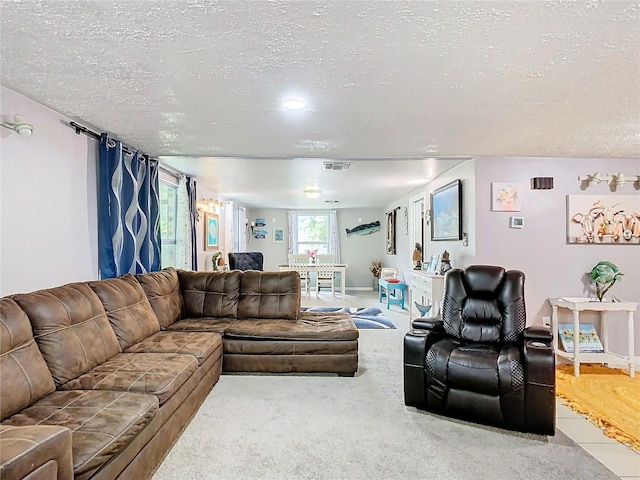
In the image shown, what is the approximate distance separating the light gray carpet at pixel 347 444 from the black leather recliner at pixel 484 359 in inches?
5.2

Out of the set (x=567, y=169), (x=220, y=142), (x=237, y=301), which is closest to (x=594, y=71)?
(x=567, y=169)

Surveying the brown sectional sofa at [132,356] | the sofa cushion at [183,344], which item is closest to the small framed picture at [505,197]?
the brown sectional sofa at [132,356]

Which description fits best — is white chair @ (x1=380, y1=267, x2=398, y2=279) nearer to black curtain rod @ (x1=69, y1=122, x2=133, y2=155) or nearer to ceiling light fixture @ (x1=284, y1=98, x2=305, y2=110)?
ceiling light fixture @ (x1=284, y1=98, x2=305, y2=110)

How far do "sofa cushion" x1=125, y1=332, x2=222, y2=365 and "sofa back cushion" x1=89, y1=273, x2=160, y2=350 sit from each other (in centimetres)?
7

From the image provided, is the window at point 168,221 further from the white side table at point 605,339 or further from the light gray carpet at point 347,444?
the white side table at point 605,339

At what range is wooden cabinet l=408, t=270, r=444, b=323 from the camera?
14.9 ft

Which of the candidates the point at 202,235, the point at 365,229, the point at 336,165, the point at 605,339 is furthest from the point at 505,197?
the point at 365,229

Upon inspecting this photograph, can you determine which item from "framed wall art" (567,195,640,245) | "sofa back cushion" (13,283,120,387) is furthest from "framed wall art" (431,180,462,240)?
"sofa back cushion" (13,283,120,387)

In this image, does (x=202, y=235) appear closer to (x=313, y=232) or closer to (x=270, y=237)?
(x=270, y=237)

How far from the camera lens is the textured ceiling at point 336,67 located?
1.50m

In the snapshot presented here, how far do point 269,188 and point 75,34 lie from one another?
4930 millimetres

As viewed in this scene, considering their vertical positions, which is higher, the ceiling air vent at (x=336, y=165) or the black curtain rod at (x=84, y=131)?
the black curtain rod at (x=84, y=131)

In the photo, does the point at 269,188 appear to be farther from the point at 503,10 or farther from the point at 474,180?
the point at 503,10

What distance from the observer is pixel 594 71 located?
1987 mm
